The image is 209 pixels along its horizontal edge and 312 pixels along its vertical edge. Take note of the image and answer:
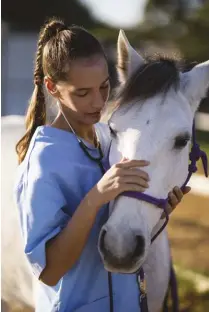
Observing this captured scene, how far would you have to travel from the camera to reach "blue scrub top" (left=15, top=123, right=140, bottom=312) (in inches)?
34.1

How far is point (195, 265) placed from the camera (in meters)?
2.22

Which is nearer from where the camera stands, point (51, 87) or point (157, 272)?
point (51, 87)

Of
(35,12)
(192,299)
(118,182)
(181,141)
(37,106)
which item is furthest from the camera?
(35,12)

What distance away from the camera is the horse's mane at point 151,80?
A: 94cm

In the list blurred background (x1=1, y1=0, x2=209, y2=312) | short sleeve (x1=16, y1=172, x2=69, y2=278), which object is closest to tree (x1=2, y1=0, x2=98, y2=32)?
blurred background (x1=1, y1=0, x2=209, y2=312)

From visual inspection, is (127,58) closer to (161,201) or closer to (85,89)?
(85,89)

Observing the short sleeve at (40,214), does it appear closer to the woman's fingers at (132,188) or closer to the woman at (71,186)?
the woman at (71,186)

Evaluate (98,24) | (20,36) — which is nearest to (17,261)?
(98,24)

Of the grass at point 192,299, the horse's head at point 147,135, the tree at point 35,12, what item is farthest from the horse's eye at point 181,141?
the tree at point 35,12

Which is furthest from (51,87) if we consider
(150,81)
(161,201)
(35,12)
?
(35,12)

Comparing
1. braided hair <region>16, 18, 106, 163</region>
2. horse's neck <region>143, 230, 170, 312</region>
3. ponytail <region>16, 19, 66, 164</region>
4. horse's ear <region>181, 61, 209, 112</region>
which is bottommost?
horse's neck <region>143, 230, 170, 312</region>

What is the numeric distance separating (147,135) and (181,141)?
7cm

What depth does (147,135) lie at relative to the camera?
0.89 metres

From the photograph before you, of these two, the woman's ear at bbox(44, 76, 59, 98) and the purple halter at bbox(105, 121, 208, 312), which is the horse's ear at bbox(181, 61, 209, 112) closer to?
the purple halter at bbox(105, 121, 208, 312)
